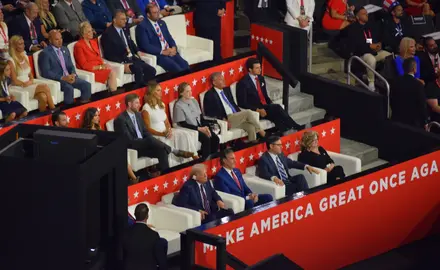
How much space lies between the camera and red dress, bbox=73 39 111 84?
→ 1528 cm

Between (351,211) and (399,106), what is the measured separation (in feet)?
10.2

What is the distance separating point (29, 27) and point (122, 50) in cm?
118

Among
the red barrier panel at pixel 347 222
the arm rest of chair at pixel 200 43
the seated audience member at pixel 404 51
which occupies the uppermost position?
the arm rest of chair at pixel 200 43

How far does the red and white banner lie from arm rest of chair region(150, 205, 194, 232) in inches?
9.7

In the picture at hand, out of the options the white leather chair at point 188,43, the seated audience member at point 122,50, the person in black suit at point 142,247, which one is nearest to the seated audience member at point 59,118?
the seated audience member at point 122,50

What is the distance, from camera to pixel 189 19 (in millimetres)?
17328

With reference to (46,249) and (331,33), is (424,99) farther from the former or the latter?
(46,249)

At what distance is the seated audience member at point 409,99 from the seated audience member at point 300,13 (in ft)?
6.00

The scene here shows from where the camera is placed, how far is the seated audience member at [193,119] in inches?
583

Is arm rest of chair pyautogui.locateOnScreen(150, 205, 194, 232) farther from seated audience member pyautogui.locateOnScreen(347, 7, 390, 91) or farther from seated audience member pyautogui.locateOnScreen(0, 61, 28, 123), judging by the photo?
seated audience member pyautogui.locateOnScreen(347, 7, 390, 91)

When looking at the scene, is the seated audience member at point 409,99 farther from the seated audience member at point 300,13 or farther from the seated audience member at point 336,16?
the seated audience member at point 336,16

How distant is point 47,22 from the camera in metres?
15.7

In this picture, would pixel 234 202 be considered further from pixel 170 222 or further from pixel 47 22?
pixel 47 22

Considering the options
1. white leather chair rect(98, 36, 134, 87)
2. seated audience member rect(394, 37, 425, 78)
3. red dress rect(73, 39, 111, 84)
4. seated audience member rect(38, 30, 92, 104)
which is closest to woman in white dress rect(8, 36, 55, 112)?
seated audience member rect(38, 30, 92, 104)
